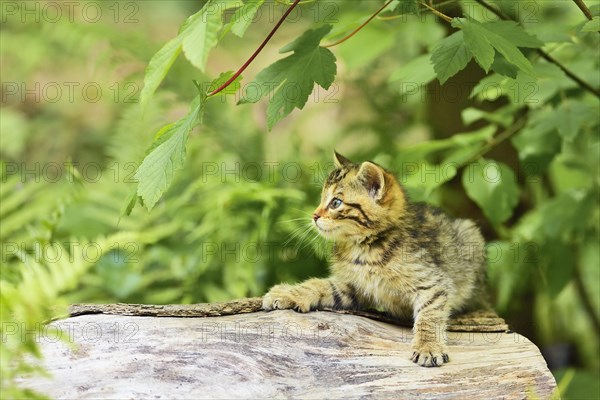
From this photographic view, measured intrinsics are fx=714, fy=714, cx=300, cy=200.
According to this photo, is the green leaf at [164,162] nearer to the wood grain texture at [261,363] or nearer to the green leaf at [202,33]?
the green leaf at [202,33]

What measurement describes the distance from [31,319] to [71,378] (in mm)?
631

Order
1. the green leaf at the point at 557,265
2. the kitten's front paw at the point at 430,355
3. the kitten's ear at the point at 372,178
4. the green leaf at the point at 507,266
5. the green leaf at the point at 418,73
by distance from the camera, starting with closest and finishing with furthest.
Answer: the kitten's front paw at the point at 430,355, the green leaf at the point at 418,73, the kitten's ear at the point at 372,178, the green leaf at the point at 557,265, the green leaf at the point at 507,266

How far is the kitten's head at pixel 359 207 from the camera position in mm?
3365

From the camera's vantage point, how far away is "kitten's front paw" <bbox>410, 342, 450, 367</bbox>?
282cm

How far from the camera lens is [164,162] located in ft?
7.64

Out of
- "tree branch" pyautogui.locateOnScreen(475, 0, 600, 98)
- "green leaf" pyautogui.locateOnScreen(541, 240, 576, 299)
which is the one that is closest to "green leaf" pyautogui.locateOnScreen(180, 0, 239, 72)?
"tree branch" pyautogui.locateOnScreen(475, 0, 600, 98)

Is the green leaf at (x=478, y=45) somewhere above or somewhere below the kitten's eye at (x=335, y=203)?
above

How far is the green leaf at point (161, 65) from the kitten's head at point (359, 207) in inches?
50.1

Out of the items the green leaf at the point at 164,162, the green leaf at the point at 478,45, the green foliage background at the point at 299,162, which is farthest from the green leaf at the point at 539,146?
the green leaf at the point at 164,162

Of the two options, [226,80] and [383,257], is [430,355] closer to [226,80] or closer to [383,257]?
[383,257]

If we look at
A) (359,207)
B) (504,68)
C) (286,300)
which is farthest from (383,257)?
(504,68)

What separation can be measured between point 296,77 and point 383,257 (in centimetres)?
104

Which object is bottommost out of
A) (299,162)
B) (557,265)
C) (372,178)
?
(557,265)

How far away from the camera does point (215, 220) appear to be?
493cm
